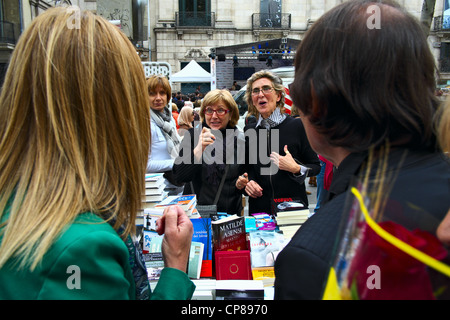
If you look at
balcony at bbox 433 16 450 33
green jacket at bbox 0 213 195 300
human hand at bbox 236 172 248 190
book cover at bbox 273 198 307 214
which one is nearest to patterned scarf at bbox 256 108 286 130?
human hand at bbox 236 172 248 190

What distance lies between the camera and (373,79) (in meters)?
0.84

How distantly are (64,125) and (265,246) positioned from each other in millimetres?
1341

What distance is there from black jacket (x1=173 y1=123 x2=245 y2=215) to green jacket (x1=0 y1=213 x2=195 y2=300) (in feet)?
7.26

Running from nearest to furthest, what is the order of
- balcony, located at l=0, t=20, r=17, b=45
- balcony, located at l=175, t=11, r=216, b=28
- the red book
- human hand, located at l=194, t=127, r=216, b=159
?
1. the red book
2. human hand, located at l=194, t=127, r=216, b=159
3. balcony, located at l=0, t=20, r=17, b=45
4. balcony, located at l=175, t=11, r=216, b=28

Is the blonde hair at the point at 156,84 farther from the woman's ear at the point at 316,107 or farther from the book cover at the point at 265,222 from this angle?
the woman's ear at the point at 316,107

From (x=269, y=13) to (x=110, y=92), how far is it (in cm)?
2370

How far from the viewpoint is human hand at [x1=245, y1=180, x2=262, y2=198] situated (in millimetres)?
2891

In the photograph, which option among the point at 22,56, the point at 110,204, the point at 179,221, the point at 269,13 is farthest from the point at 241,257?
the point at 269,13

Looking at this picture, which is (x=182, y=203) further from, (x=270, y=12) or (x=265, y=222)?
(x=270, y=12)

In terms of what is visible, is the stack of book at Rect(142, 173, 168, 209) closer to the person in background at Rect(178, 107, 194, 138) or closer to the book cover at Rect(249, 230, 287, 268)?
the book cover at Rect(249, 230, 287, 268)

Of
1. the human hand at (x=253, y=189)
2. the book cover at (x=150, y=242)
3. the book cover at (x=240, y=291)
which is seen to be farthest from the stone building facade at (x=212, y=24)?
the book cover at (x=240, y=291)

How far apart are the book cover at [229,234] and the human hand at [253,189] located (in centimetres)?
79
